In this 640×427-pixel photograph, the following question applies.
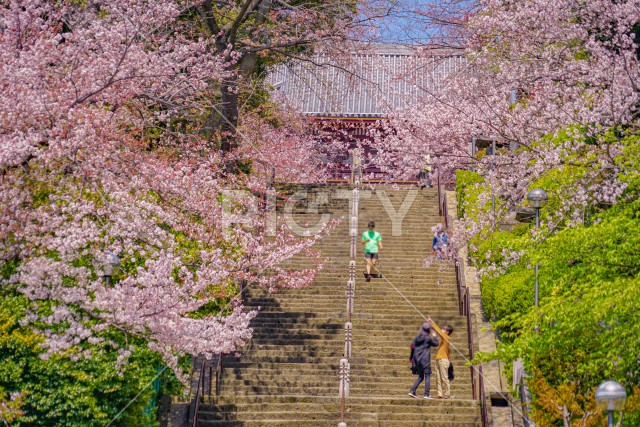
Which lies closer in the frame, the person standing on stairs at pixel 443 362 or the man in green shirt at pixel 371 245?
the person standing on stairs at pixel 443 362

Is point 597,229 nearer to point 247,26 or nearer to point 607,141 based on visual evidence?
point 607,141

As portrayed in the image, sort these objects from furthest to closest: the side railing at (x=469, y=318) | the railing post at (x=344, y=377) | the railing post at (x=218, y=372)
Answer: the railing post at (x=218, y=372)
the railing post at (x=344, y=377)
the side railing at (x=469, y=318)

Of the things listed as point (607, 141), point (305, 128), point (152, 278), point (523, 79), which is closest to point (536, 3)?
point (523, 79)

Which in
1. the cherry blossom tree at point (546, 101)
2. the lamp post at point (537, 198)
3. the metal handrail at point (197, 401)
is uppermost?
the cherry blossom tree at point (546, 101)

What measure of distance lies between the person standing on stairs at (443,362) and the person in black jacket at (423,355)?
146 millimetres

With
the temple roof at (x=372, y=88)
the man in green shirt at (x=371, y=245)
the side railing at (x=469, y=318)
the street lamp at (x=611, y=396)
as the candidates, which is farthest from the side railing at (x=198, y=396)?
the temple roof at (x=372, y=88)

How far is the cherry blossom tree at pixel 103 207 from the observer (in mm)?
12570

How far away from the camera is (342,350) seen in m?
17.6

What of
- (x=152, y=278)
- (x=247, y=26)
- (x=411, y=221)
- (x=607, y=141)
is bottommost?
(x=152, y=278)

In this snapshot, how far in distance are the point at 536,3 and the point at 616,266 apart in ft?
24.0

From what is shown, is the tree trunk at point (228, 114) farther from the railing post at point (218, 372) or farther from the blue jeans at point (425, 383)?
the blue jeans at point (425, 383)

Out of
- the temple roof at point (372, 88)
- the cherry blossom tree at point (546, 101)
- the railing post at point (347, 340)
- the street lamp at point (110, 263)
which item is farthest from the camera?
the temple roof at point (372, 88)

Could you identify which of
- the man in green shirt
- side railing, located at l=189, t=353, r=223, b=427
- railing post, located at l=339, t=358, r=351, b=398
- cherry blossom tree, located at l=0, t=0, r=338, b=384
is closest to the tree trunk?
cherry blossom tree, located at l=0, t=0, r=338, b=384

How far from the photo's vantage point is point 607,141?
47.0 ft
